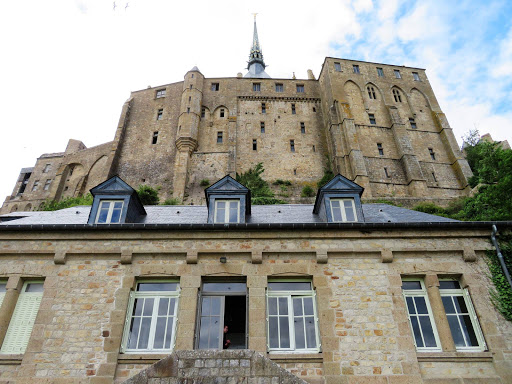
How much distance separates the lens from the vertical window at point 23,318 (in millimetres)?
9414

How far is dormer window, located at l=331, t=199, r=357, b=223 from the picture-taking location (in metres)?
11.6

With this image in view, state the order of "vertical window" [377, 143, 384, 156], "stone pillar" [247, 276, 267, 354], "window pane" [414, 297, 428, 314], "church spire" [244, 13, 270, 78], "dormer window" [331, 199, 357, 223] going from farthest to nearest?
1. "church spire" [244, 13, 270, 78]
2. "vertical window" [377, 143, 384, 156]
3. "dormer window" [331, 199, 357, 223]
4. "window pane" [414, 297, 428, 314]
5. "stone pillar" [247, 276, 267, 354]

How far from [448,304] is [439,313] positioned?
1.71ft

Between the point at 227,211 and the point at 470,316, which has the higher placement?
the point at 227,211

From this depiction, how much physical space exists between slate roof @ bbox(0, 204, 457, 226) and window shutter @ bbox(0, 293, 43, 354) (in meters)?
2.40

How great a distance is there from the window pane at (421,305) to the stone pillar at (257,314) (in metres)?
3.92

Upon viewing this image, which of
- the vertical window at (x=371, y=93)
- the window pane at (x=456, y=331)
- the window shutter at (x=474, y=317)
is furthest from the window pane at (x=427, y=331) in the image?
the vertical window at (x=371, y=93)

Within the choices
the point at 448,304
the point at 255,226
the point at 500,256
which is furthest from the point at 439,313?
the point at 255,226

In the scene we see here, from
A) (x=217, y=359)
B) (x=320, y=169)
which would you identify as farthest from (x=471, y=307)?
(x=320, y=169)

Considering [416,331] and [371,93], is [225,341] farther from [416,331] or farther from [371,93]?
[371,93]

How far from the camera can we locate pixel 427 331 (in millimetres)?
9719

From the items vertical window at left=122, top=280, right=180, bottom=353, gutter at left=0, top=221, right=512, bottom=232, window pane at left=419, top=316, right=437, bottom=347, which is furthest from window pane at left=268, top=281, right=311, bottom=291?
window pane at left=419, top=316, right=437, bottom=347

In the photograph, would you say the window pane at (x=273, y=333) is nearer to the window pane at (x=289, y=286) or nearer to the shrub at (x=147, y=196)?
the window pane at (x=289, y=286)

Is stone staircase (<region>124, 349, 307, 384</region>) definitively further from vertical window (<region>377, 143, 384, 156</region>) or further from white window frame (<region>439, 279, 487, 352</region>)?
vertical window (<region>377, 143, 384, 156</region>)
